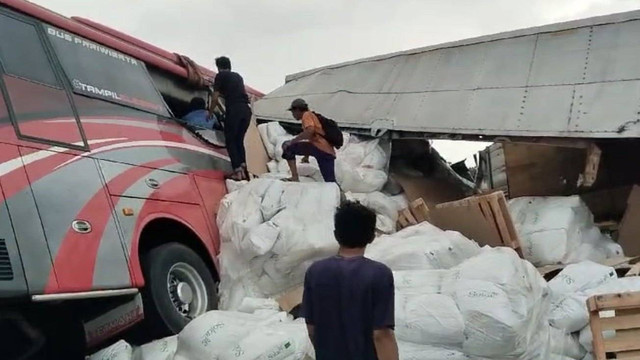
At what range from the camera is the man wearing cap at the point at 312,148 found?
22.9 feet

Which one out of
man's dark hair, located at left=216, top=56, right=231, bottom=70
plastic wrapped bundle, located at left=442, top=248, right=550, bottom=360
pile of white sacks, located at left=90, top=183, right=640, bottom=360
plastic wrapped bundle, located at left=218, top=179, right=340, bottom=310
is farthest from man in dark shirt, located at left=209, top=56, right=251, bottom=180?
plastic wrapped bundle, located at left=442, top=248, right=550, bottom=360

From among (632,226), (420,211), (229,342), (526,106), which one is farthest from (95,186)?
(632,226)

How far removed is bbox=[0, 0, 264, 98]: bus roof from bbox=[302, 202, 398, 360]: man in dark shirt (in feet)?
9.86

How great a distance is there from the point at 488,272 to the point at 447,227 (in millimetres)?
1922

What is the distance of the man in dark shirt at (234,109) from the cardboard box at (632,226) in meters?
3.46

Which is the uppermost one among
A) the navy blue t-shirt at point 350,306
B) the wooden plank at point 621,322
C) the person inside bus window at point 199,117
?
the person inside bus window at point 199,117

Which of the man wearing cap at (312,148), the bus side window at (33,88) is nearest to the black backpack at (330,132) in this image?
the man wearing cap at (312,148)

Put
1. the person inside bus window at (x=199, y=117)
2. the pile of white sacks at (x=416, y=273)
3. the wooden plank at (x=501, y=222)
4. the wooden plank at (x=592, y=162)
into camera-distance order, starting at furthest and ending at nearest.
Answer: the person inside bus window at (x=199, y=117)
the wooden plank at (x=592, y=162)
the wooden plank at (x=501, y=222)
the pile of white sacks at (x=416, y=273)

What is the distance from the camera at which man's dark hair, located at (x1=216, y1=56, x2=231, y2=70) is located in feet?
24.0

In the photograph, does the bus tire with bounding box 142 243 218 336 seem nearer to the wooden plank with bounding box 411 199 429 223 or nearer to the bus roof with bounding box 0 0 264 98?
the bus roof with bounding box 0 0 264 98

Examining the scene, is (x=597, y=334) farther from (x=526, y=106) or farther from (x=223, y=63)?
(x=223, y=63)

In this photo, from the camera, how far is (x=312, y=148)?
700 cm

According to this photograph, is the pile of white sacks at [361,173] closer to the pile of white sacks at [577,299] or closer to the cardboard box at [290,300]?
the cardboard box at [290,300]

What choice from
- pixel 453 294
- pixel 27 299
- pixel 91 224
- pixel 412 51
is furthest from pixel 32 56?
pixel 412 51
